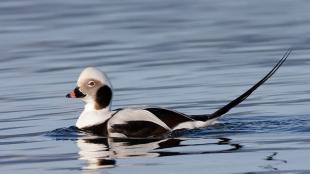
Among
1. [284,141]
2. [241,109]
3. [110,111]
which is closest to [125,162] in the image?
[284,141]

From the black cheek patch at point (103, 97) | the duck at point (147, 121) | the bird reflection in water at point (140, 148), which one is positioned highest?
the black cheek patch at point (103, 97)

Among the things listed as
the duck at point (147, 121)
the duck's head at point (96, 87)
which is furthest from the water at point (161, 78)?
the duck's head at point (96, 87)

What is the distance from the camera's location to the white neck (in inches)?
530

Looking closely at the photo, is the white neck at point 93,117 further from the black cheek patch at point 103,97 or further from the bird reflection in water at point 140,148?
the bird reflection in water at point 140,148

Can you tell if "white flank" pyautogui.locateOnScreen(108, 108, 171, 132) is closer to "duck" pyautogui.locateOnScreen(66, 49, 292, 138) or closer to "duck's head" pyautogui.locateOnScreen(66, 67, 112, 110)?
"duck" pyautogui.locateOnScreen(66, 49, 292, 138)

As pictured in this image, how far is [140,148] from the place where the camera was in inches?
480

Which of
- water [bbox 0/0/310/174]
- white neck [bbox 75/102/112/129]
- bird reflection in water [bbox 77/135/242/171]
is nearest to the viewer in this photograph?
water [bbox 0/0/310/174]

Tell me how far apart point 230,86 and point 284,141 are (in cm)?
368

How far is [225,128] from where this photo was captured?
13.1m

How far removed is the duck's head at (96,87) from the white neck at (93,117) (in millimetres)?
62

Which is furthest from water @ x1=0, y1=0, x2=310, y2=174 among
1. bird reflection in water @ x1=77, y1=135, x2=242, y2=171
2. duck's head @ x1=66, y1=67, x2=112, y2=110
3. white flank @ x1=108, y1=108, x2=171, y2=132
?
duck's head @ x1=66, y1=67, x2=112, y2=110

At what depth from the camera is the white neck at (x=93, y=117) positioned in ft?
44.2

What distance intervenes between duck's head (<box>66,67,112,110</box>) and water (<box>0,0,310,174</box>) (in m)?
0.45

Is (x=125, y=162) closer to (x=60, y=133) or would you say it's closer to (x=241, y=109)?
(x=60, y=133)
